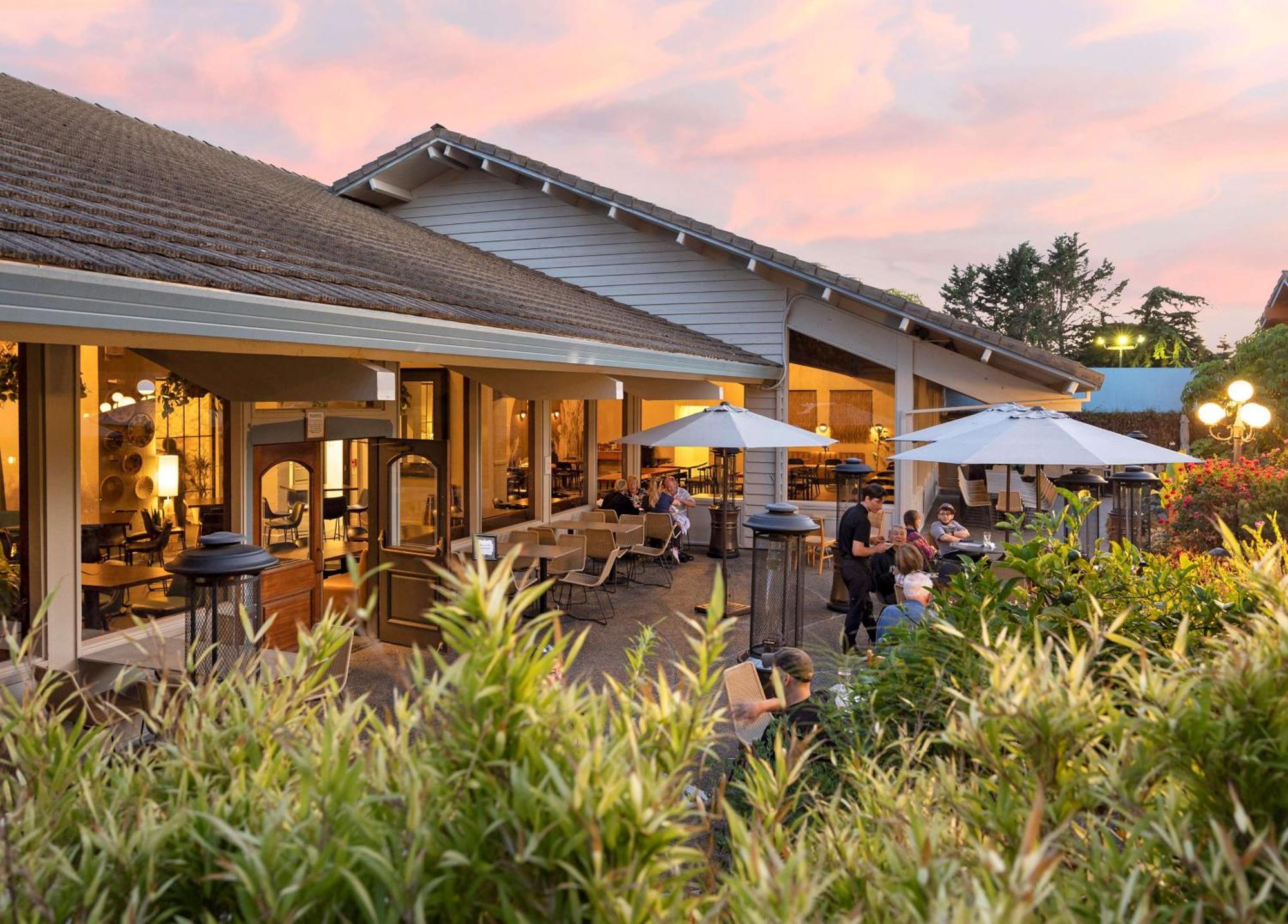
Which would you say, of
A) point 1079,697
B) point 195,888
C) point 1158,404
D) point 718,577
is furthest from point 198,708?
point 1158,404

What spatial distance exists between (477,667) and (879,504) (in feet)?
29.1

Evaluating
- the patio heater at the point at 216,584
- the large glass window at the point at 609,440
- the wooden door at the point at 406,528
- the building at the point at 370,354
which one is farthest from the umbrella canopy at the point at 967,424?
the patio heater at the point at 216,584

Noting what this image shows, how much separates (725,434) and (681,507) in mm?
4464

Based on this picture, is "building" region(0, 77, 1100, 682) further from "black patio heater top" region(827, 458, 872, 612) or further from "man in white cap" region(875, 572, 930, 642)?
"man in white cap" region(875, 572, 930, 642)

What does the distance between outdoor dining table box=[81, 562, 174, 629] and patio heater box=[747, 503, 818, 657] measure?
4584mm

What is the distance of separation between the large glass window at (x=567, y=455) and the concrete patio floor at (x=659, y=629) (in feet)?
5.98

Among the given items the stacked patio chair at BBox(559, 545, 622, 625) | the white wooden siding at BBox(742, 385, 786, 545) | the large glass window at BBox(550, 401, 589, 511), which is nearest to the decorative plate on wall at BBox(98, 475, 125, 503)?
A: the stacked patio chair at BBox(559, 545, 622, 625)

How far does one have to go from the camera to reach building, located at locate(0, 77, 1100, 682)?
4965mm

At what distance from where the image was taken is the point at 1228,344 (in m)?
46.4

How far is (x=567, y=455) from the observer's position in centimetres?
1390

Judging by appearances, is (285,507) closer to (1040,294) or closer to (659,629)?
(659,629)

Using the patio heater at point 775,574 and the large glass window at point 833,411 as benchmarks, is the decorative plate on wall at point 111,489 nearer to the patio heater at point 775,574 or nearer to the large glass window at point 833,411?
the patio heater at point 775,574

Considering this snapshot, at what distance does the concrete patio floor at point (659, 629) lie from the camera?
7.60 metres

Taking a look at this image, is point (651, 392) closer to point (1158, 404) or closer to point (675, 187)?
point (1158, 404)
